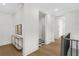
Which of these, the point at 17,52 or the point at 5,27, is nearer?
the point at 17,52

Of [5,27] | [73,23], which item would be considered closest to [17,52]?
[5,27]

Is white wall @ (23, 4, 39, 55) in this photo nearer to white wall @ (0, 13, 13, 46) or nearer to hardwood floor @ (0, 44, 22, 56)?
hardwood floor @ (0, 44, 22, 56)

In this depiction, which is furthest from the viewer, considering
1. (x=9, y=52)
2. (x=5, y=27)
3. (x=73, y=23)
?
(x=73, y=23)

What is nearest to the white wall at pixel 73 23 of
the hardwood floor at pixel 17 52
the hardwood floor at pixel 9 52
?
the hardwood floor at pixel 17 52

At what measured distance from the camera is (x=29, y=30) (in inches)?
116

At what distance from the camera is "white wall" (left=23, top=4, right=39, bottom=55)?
277 centimetres

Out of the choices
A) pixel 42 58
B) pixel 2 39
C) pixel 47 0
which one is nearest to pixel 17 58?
pixel 42 58

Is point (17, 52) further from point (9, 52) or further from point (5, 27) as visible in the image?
point (5, 27)

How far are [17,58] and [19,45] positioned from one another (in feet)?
7.26

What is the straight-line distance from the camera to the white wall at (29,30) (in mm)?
2768

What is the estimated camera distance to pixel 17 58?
3.59ft

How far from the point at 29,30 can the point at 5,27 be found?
1.01 m

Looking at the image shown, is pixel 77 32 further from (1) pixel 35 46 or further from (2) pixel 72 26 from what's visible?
(1) pixel 35 46

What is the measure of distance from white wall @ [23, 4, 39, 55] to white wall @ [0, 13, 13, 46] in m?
0.74
